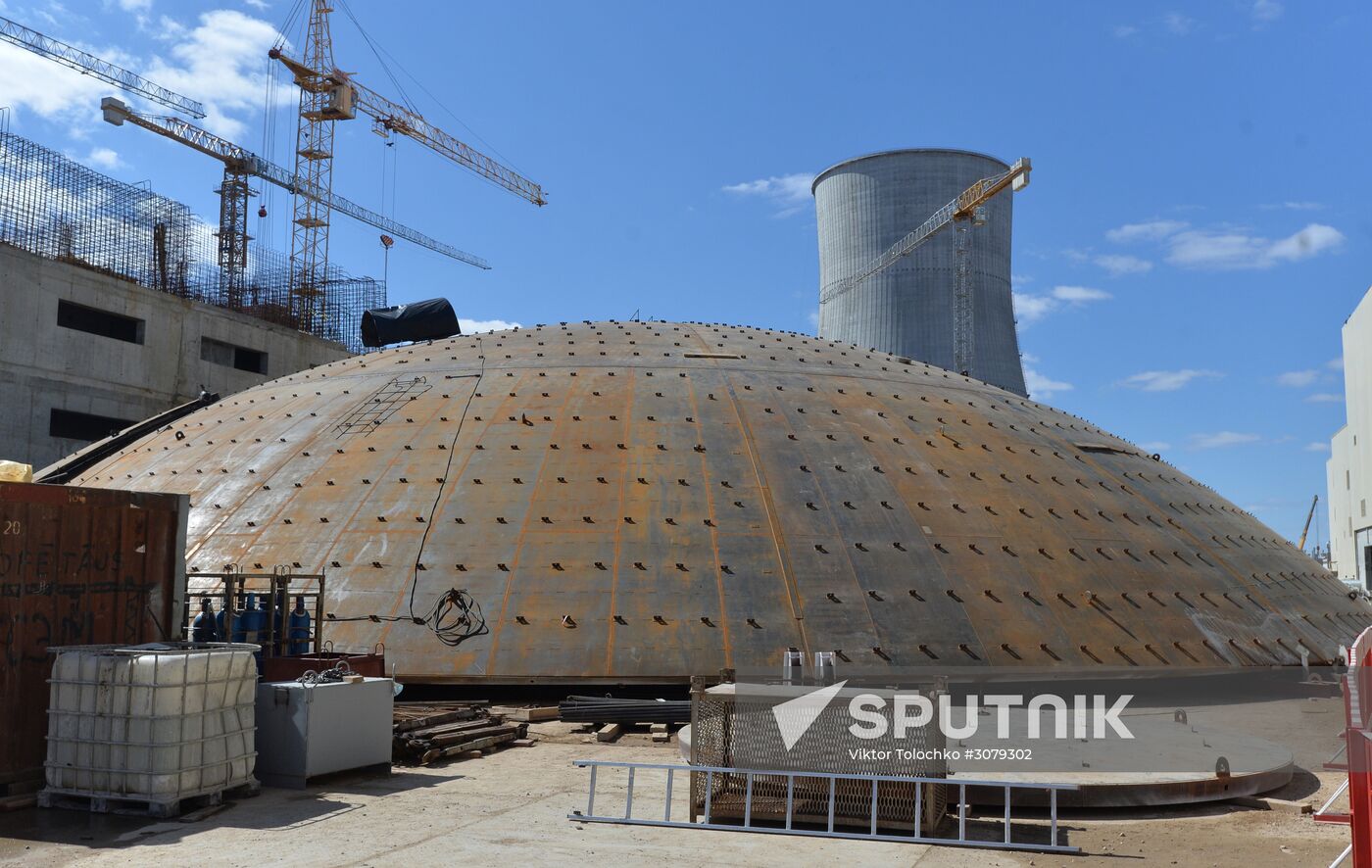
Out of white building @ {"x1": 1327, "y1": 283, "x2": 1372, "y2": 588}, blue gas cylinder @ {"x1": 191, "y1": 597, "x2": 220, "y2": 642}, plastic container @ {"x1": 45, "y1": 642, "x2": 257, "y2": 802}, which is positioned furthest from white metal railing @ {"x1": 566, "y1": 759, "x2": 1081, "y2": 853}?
white building @ {"x1": 1327, "y1": 283, "x2": 1372, "y2": 588}

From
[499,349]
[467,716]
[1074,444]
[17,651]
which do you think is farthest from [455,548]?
[1074,444]

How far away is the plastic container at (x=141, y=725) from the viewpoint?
34.9 feet

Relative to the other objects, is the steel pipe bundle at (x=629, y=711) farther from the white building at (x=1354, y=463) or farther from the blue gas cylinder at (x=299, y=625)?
the white building at (x=1354, y=463)

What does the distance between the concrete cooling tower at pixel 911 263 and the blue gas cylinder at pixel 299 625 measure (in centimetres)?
2943

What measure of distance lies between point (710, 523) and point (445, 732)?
5.43m

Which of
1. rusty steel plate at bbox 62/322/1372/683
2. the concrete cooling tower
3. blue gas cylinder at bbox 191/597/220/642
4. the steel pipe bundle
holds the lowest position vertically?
the steel pipe bundle

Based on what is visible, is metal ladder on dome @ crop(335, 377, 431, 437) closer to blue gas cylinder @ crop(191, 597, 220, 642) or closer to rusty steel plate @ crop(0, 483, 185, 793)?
blue gas cylinder @ crop(191, 597, 220, 642)

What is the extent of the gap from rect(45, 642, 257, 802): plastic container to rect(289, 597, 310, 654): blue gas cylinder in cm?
371

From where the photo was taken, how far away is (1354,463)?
191ft

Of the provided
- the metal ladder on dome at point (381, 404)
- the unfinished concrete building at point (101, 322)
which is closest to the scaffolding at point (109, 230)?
the unfinished concrete building at point (101, 322)

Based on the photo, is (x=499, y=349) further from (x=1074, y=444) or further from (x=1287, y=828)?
(x=1287, y=828)

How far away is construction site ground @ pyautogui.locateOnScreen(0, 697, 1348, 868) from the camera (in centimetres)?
918

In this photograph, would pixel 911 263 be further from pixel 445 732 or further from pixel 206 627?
pixel 206 627

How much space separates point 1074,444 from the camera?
2298cm
